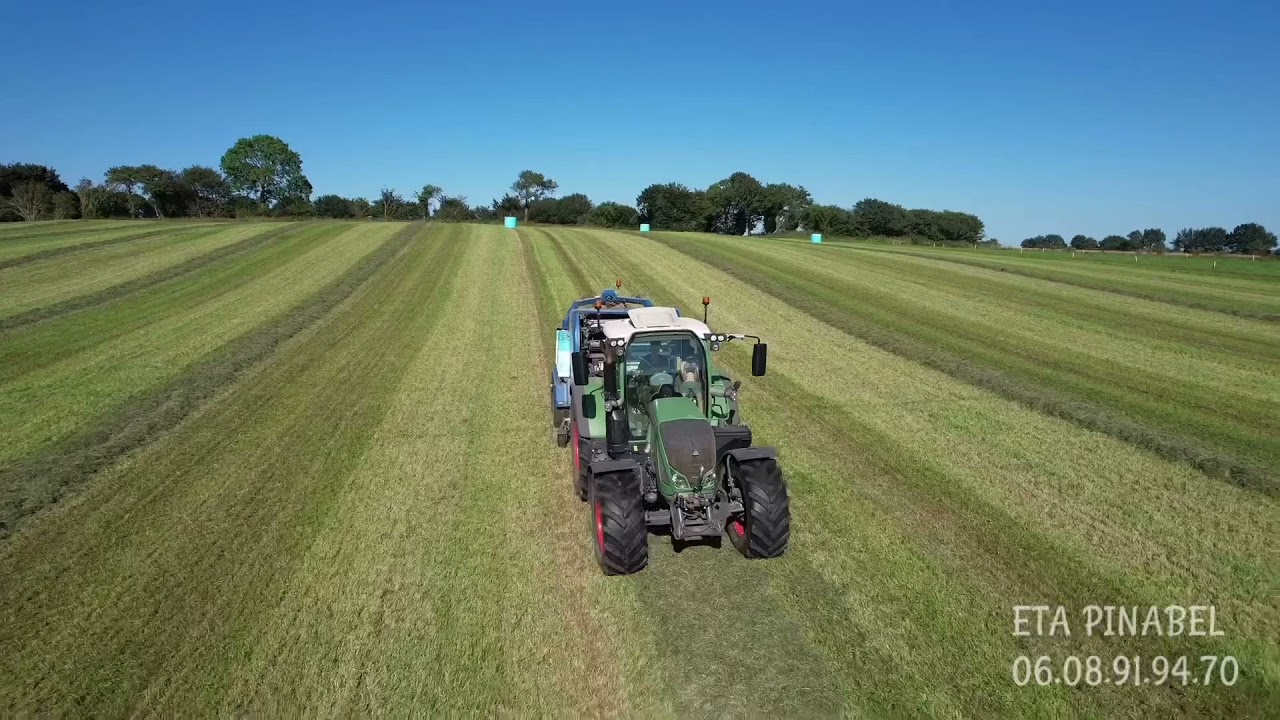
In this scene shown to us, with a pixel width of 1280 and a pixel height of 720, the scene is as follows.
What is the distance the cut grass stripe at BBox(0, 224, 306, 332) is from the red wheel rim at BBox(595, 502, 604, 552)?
61.3 ft

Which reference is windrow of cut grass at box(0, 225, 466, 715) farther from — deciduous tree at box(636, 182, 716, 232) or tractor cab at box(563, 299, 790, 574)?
deciduous tree at box(636, 182, 716, 232)

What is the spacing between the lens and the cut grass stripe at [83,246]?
25.4 m

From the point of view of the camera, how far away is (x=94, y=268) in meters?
25.5

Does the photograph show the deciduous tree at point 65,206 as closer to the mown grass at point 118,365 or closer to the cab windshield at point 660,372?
the mown grass at point 118,365

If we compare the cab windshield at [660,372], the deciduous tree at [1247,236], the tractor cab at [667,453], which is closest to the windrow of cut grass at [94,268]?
the tractor cab at [667,453]

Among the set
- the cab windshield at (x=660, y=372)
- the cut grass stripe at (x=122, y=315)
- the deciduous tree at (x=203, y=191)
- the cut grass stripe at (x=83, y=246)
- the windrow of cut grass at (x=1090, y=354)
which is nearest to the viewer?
the cab windshield at (x=660, y=372)

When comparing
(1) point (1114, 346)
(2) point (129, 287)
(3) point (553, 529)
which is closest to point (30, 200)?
(2) point (129, 287)

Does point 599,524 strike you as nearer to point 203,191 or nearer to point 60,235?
point 60,235

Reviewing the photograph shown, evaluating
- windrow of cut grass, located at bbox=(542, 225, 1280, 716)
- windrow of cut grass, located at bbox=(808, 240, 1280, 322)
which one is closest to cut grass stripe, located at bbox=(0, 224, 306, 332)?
A: windrow of cut grass, located at bbox=(542, 225, 1280, 716)

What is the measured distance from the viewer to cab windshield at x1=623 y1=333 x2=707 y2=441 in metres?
7.61

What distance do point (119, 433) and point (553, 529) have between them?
767cm

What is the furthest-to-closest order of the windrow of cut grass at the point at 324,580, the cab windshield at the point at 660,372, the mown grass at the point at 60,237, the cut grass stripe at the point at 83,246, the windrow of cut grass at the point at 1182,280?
the mown grass at the point at 60,237, the cut grass stripe at the point at 83,246, the windrow of cut grass at the point at 1182,280, the cab windshield at the point at 660,372, the windrow of cut grass at the point at 324,580

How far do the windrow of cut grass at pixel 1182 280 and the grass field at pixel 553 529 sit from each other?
6.99m

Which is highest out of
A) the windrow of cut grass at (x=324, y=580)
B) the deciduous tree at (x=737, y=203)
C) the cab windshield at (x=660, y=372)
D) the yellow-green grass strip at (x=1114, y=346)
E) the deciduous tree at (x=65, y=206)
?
the deciduous tree at (x=737, y=203)
